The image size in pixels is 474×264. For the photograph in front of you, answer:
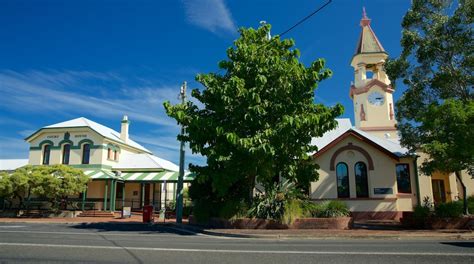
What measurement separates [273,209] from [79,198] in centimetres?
2199

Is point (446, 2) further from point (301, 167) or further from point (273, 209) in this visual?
point (273, 209)

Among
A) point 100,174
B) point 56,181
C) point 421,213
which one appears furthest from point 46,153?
point 421,213

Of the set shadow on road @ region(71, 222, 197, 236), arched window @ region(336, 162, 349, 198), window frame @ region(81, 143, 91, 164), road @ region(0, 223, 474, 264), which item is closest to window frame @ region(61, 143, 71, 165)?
window frame @ region(81, 143, 91, 164)

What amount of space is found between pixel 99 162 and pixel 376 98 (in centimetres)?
2911

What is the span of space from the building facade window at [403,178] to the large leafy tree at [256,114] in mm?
8015

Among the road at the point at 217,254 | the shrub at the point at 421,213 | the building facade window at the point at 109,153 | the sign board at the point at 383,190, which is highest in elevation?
the building facade window at the point at 109,153

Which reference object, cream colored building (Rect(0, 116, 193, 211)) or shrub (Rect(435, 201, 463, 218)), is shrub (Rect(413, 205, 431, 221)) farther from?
cream colored building (Rect(0, 116, 193, 211))

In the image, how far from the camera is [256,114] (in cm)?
1545

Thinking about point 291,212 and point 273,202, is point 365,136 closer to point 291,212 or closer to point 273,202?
point 273,202

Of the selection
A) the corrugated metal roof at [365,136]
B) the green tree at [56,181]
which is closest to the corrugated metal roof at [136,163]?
the green tree at [56,181]

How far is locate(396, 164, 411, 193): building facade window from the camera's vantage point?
21.6 meters

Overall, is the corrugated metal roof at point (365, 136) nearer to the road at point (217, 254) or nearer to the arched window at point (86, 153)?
the road at point (217, 254)

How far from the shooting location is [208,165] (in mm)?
16703

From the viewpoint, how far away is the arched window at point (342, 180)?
845 inches
